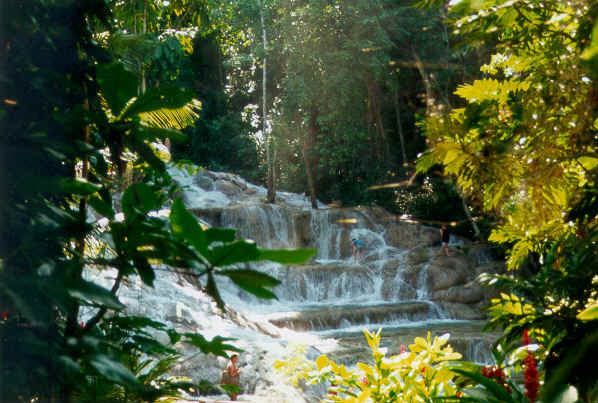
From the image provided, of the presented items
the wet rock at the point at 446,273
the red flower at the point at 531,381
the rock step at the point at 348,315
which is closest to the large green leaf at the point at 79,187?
the red flower at the point at 531,381

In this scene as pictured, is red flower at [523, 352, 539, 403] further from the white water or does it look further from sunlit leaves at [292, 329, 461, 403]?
the white water

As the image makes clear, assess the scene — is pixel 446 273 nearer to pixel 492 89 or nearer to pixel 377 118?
pixel 377 118

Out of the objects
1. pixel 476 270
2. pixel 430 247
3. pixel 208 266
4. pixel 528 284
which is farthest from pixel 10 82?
pixel 430 247

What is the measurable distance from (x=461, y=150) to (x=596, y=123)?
391mm

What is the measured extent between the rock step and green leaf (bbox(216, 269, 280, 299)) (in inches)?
414

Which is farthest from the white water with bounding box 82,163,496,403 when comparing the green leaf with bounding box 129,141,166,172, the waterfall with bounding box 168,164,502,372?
the green leaf with bounding box 129,141,166,172

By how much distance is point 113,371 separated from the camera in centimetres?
72

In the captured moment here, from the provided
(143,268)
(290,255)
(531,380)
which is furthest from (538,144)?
(143,268)

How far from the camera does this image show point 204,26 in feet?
31.2

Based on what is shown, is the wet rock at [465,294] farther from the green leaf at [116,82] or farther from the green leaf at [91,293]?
the green leaf at [91,293]

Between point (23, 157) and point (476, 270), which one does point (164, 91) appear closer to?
point (23, 157)

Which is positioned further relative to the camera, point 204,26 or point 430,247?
point 430,247

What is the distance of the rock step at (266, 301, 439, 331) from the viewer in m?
11.2

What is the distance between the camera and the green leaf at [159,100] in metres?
0.94
